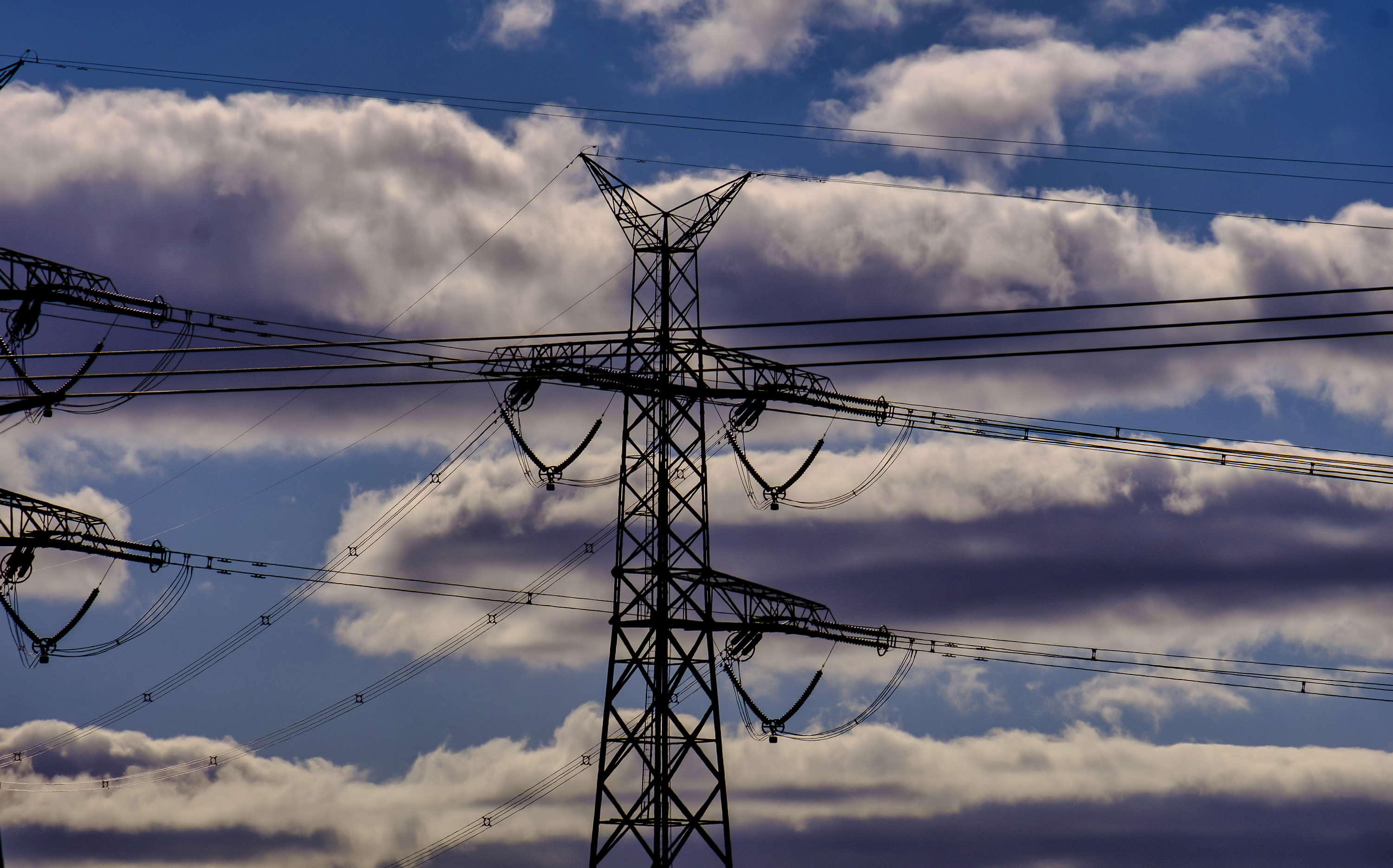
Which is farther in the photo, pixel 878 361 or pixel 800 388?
pixel 800 388

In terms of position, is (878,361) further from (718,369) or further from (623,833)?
(623,833)

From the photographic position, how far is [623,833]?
142 feet

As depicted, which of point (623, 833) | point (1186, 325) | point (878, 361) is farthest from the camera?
point (623, 833)

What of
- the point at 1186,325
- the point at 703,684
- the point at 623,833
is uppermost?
the point at 1186,325

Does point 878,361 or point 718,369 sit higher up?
point 718,369

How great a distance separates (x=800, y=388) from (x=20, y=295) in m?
21.5

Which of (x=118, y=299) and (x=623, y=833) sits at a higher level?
(x=118, y=299)

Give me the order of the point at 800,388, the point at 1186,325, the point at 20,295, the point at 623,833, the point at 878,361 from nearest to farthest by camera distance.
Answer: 1. the point at 1186,325
2. the point at 878,361
3. the point at 20,295
4. the point at 623,833
5. the point at 800,388

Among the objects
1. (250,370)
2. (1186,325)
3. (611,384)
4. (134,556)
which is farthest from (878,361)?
(134,556)

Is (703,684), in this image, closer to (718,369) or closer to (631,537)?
(631,537)

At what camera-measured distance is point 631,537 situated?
44969 millimetres

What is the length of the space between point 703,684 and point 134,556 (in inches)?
741

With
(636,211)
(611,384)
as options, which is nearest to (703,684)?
(611,384)

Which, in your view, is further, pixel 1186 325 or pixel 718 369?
pixel 718 369
